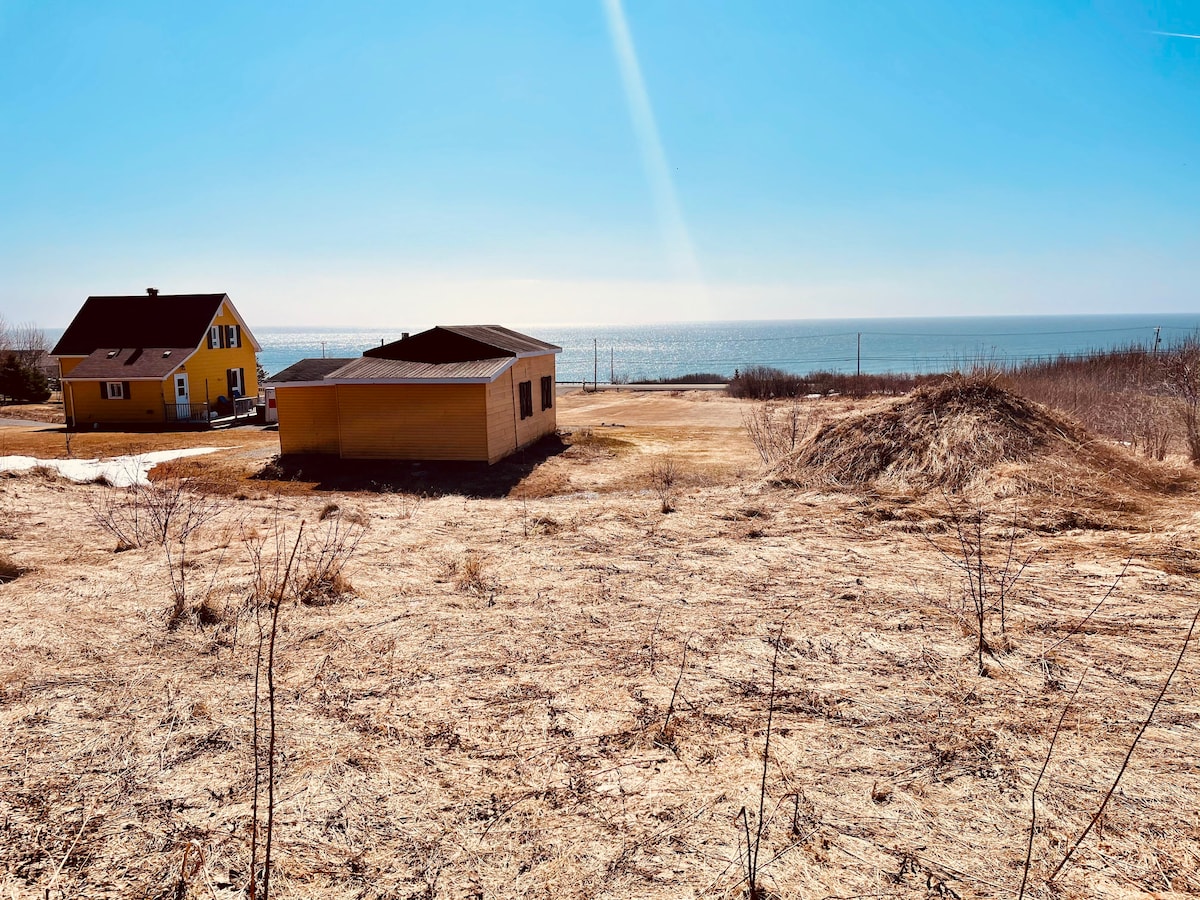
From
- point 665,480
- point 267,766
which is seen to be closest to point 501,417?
point 665,480

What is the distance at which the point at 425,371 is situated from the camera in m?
18.7

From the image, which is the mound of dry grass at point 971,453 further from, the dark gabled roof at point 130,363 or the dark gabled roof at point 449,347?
the dark gabled roof at point 130,363

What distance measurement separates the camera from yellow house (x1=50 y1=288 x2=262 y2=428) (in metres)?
30.0

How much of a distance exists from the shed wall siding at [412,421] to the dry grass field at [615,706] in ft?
27.1

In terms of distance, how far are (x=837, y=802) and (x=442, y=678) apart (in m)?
2.87

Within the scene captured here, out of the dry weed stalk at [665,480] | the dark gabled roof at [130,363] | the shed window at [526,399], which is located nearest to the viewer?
the dry weed stalk at [665,480]

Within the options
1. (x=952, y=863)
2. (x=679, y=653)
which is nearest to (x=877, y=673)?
(x=679, y=653)

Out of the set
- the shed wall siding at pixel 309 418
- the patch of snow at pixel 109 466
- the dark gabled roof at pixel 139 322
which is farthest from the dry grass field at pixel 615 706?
the dark gabled roof at pixel 139 322

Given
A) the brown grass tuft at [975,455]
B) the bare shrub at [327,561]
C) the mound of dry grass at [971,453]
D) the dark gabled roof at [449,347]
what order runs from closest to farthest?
the bare shrub at [327,561], the brown grass tuft at [975,455], the mound of dry grass at [971,453], the dark gabled roof at [449,347]

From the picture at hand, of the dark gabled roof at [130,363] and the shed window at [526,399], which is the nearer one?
the shed window at [526,399]

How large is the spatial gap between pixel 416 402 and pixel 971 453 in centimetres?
1295

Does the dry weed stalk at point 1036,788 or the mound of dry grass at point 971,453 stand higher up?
the mound of dry grass at point 971,453

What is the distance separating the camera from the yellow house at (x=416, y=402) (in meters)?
18.5

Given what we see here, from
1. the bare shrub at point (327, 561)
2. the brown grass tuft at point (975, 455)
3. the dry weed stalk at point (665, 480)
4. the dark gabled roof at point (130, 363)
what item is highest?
the dark gabled roof at point (130, 363)
